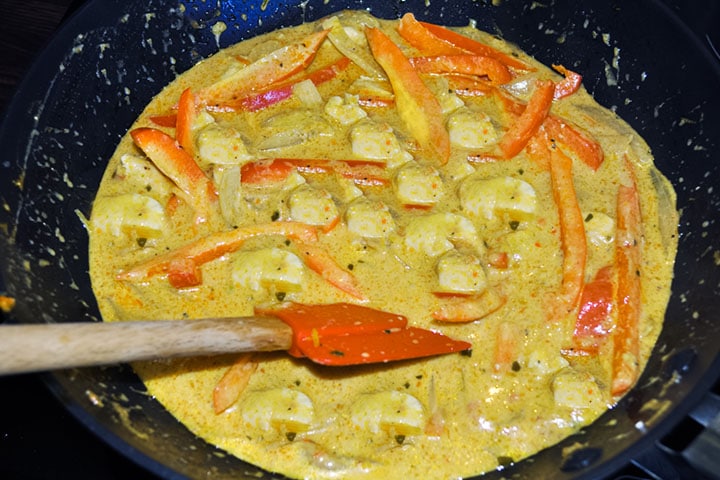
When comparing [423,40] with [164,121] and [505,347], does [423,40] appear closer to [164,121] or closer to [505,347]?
[164,121]

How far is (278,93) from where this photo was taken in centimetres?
363

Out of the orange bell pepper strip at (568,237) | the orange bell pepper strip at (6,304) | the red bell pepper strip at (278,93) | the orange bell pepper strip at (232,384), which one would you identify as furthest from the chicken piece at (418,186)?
the orange bell pepper strip at (6,304)

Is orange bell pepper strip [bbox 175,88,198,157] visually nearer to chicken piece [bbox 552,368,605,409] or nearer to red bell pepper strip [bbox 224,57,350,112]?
red bell pepper strip [bbox 224,57,350,112]

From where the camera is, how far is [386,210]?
3.13 meters

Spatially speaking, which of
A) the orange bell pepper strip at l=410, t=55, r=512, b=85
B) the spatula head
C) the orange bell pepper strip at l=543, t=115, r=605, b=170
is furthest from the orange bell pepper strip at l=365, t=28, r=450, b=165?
the spatula head

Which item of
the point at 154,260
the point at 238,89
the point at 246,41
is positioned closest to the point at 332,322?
the point at 154,260

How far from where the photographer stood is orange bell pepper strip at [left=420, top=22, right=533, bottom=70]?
380 centimetres

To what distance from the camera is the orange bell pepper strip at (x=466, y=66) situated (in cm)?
371

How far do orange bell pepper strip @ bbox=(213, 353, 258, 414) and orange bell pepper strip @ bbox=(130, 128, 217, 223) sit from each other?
27.9 inches

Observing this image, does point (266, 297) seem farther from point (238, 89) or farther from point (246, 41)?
point (246, 41)

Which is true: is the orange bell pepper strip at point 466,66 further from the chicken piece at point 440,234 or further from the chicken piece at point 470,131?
the chicken piece at point 440,234

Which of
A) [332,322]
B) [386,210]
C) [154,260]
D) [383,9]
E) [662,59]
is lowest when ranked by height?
[154,260]

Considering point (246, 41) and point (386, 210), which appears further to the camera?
point (246, 41)

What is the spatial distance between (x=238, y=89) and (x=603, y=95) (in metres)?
1.84
